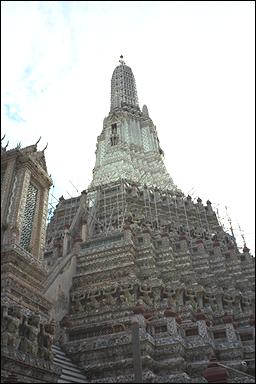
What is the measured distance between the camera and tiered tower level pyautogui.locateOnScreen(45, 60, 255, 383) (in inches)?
462

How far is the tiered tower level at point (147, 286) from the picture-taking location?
11734mm

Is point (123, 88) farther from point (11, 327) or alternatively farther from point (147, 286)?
point (11, 327)

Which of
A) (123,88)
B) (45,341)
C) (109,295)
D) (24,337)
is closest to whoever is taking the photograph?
(24,337)

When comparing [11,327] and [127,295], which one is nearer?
[11,327]

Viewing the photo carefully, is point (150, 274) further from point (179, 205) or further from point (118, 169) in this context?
point (118, 169)

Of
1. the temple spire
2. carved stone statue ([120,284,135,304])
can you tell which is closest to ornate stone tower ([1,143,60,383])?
carved stone statue ([120,284,135,304])

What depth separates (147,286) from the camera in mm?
16703

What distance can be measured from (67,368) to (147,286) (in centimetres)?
608

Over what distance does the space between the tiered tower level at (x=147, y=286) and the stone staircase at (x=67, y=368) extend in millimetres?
244

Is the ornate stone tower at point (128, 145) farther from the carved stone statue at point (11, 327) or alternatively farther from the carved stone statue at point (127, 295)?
the carved stone statue at point (11, 327)

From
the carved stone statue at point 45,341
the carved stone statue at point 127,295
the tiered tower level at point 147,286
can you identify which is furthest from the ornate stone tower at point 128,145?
the carved stone statue at point 45,341

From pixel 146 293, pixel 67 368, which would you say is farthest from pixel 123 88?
pixel 67 368

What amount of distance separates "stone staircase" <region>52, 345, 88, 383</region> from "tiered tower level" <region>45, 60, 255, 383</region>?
24 centimetres

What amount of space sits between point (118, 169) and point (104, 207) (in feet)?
28.4
